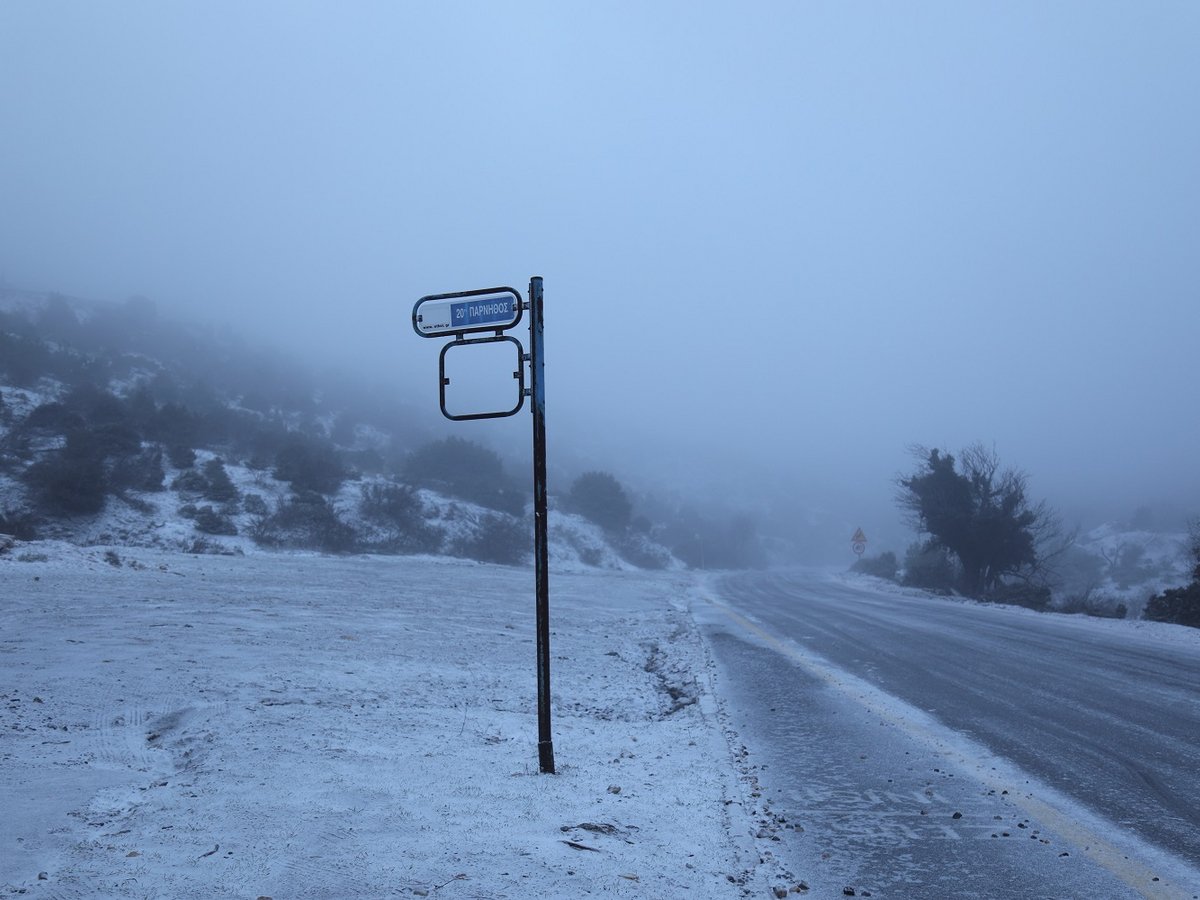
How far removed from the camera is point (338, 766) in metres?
4.97

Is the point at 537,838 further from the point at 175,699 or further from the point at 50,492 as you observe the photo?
the point at 50,492

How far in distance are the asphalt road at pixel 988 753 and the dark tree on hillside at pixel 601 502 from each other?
45.2 m

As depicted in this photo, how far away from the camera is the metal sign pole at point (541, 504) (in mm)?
5020

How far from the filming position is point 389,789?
4.60 metres

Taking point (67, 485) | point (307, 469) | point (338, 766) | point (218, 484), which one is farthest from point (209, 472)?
point (338, 766)

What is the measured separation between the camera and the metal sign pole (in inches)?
198

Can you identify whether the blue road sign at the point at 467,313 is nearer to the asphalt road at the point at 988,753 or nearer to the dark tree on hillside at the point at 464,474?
the asphalt road at the point at 988,753

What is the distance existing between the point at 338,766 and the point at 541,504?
80.3 inches

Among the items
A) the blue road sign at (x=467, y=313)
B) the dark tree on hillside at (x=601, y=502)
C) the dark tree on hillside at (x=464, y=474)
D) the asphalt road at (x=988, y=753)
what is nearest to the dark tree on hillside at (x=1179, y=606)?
the asphalt road at (x=988, y=753)

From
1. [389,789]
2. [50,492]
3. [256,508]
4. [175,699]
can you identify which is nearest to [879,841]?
[389,789]

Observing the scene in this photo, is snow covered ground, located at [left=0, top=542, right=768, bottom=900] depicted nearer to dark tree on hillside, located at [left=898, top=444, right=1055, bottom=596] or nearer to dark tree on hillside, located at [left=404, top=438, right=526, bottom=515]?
dark tree on hillside, located at [left=898, top=444, right=1055, bottom=596]

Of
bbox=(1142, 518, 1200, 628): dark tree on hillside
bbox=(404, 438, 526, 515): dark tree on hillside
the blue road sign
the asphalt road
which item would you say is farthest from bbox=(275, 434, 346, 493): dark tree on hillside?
the blue road sign

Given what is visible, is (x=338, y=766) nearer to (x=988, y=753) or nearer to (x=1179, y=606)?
(x=988, y=753)

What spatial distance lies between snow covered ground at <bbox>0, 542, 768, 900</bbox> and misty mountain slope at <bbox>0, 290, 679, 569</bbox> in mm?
17749
